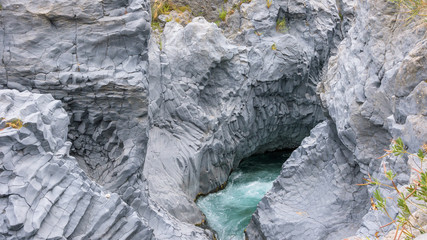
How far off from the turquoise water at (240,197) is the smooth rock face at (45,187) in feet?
17.6

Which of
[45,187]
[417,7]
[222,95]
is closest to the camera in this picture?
[45,187]

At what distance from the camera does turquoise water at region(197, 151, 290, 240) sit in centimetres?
1238

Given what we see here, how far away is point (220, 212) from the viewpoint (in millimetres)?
13133

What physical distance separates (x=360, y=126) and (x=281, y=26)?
822 centimetres

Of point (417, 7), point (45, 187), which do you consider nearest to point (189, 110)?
point (45, 187)

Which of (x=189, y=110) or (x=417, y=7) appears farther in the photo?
(x=189, y=110)

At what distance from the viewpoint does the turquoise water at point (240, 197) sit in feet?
40.6

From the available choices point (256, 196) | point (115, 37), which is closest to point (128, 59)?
point (115, 37)

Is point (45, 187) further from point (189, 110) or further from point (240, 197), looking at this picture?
point (240, 197)

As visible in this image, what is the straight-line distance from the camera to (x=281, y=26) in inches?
624

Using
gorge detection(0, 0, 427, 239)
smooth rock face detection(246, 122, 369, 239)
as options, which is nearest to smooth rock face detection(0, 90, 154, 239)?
gorge detection(0, 0, 427, 239)

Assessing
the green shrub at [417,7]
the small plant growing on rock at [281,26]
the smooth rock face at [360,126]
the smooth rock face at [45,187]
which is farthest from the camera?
the small plant growing on rock at [281,26]

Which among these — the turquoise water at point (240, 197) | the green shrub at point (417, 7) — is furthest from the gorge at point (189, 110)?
the turquoise water at point (240, 197)

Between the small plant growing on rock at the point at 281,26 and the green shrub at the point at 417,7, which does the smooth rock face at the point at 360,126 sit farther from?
the small plant growing on rock at the point at 281,26
